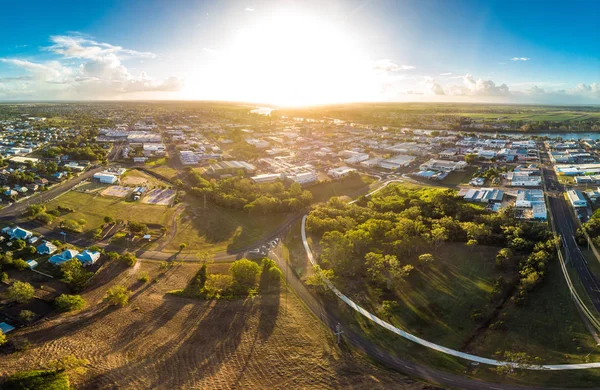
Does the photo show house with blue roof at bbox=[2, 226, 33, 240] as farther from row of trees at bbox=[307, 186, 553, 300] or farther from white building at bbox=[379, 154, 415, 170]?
white building at bbox=[379, 154, 415, 170]

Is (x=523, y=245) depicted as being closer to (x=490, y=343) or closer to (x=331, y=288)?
(x=490, y=343)

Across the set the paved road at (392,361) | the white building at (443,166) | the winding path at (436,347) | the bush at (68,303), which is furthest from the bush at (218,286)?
the white building at (443,166)

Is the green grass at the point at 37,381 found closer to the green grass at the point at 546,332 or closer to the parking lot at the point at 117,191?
the green grass at the point at 546,332

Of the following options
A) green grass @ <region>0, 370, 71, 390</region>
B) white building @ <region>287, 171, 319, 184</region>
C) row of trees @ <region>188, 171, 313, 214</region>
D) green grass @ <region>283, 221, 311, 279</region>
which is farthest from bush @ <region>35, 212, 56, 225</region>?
white building @ <region>287, 171, 319, 184</region>

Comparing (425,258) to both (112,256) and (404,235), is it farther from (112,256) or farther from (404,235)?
(112,256)

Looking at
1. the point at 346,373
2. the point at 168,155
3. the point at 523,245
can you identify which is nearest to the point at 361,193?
the point at 523,245

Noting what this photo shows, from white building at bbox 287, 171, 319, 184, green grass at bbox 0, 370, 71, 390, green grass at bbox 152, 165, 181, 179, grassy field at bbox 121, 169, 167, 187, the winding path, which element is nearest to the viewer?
green grass at bbox 0, 370, 71, 390

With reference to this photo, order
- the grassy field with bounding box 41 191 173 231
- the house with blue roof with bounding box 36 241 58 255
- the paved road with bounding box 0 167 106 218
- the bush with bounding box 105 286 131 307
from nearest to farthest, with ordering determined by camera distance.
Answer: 1. the bush with bounding box 105 286 131 307
2. the house with blue roof with bounding box 36 241 58 255
3. the grassy field with bounding box 41 191 173 231
4. the paved road with bounding box 0 167 106 218

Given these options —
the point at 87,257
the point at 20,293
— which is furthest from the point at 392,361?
the point at 87,257
